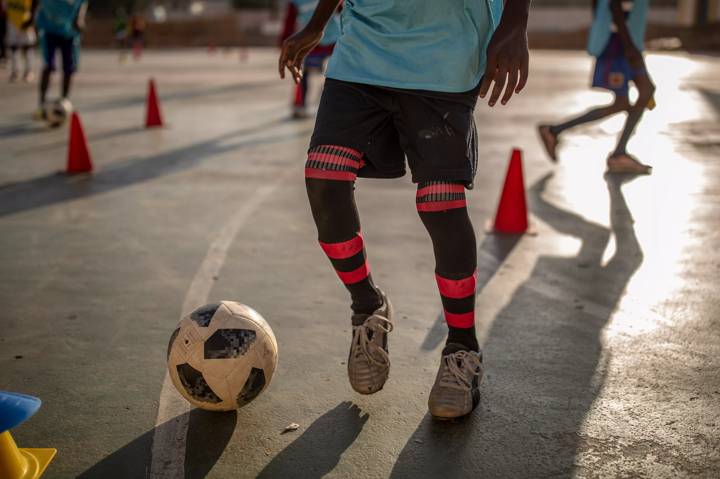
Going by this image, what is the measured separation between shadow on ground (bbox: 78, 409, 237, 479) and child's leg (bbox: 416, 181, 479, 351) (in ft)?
3.00

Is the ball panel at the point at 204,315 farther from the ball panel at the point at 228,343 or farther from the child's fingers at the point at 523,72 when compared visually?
the child's fingers at the point at 523,72

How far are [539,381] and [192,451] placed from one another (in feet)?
4.73

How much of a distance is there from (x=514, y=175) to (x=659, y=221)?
1211 mm

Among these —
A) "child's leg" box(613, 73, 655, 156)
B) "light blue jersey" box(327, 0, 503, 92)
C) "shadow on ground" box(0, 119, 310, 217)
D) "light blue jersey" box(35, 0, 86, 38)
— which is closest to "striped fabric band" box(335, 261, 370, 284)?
"light blue jersey" box(327, 0, 503, 92)

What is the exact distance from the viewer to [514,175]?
618 centimetres

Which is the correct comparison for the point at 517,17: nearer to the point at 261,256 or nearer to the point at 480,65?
the point at 480,65

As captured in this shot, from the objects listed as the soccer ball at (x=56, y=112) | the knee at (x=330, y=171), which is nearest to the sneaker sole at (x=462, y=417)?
the knee at (x=330, y=171)

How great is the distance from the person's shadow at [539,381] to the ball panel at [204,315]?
0.87 metres

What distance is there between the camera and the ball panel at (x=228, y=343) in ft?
10.2

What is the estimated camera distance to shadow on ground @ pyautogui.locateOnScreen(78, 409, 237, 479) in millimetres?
2770

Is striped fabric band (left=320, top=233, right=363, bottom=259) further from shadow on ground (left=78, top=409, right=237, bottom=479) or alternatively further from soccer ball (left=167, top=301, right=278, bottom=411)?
shadow on ground (left=78, top=409, right=237, bottom=479)

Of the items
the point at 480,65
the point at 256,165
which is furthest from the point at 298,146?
the point at 480,65

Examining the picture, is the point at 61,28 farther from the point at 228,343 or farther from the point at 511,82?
the point at 511,82

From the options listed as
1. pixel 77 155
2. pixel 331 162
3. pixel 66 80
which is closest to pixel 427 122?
pixel 331 162
